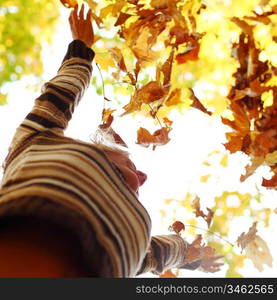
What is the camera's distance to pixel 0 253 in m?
0.87

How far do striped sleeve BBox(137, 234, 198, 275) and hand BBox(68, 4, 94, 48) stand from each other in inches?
33.4

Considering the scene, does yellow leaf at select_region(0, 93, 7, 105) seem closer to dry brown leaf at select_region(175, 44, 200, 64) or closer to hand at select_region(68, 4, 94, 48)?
hand at select_region(68, 4, 94, 48)

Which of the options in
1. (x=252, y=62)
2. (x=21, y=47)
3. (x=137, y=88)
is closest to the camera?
(x=252, y=62)

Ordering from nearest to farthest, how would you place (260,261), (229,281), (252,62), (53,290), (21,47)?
(53,290), (229,281), (252,62), (260,261), (21,47)

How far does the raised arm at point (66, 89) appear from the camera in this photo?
45.6 inches

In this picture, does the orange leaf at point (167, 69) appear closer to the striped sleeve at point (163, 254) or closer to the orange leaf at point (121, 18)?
the orange leaf at point (121, 18)

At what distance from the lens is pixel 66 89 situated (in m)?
1.30

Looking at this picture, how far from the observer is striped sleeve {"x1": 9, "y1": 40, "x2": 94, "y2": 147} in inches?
45.5

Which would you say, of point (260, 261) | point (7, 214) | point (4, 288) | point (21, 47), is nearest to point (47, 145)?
point (7, 214)

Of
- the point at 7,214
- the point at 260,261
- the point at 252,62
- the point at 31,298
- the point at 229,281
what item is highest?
the point at 252,62

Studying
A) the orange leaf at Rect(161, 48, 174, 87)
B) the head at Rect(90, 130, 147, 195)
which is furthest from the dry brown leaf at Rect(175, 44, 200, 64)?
the head at Rect(90, 130, 147, 195)

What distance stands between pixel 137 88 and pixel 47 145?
743mm

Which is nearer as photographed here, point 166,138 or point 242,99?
point 242,99

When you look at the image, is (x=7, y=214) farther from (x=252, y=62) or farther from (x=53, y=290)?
(x=252, y=62)
